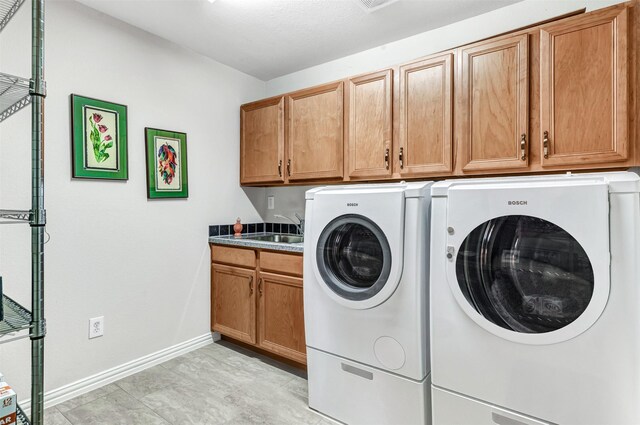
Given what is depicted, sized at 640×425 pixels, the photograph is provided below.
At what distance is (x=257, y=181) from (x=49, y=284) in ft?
5.14

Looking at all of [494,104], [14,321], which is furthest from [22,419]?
[494,104]

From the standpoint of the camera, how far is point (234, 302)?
2693mm

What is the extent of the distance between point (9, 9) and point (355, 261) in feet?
5.75

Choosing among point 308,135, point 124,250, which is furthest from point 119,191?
point 308,135

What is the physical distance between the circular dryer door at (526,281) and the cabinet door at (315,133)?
48.3 inches

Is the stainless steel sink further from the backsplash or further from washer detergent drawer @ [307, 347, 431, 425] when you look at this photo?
washer detergent drawer @ [307, 347, 431, 425]

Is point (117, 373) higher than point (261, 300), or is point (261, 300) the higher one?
point (261, 300)

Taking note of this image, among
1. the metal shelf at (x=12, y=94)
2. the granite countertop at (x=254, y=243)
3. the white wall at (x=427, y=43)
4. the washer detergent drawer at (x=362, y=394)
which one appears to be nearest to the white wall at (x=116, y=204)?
the granite countertop at (x=254, y=243)

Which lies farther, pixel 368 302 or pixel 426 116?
pixel 426 116

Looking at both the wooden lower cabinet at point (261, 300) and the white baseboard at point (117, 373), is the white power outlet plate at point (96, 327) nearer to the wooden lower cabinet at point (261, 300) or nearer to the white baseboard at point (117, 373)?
the white baseboard at point (117, 373)

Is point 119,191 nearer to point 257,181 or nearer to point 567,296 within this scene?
point 257,181

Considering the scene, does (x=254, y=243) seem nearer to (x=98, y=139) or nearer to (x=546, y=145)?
(x=98, y=139)

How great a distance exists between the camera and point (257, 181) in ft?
9.64

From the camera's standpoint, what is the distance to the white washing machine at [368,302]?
1.59 meters
